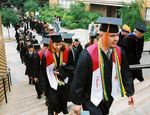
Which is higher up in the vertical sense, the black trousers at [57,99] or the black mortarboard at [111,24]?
the black mortarboard at [111,24]

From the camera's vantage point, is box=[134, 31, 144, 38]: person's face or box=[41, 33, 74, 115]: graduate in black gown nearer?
box=[41, 33, 74, 115]: graduate in black gown

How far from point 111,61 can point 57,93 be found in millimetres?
1692

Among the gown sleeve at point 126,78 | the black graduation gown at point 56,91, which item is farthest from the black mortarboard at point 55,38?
the gown sleeve at point 126,78

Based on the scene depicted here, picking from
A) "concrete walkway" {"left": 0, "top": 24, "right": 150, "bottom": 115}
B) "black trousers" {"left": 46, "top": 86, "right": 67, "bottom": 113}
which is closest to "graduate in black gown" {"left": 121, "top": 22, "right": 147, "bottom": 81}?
"concrete walkway" {"left": 0, "top": 24, "right": 150, "bottom": 115}

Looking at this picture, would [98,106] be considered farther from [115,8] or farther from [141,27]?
[115,8]

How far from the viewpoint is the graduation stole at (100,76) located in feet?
7.64

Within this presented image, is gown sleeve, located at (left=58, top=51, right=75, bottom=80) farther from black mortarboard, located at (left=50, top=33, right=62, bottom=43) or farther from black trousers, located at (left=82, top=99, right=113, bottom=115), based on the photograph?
black trousers, located at (left=82, top=99, right=113, bottom=115)

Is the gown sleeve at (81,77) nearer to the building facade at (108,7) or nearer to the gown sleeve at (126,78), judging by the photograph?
the gown sleeve at (126,78)

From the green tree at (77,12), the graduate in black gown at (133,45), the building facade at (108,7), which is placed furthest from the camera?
the green tree at (77,12)

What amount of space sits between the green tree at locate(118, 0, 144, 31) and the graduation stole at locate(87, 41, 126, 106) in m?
16.3

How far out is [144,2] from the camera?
18.7m

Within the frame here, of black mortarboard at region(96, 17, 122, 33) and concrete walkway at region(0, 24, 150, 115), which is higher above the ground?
black mortarboard at region(96, 17, 122, 33)

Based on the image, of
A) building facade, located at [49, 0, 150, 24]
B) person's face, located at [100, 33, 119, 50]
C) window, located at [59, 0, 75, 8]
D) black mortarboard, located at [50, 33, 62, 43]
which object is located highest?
window, located at [59, 0, 75, 8]

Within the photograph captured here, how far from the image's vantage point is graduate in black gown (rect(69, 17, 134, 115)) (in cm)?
232
